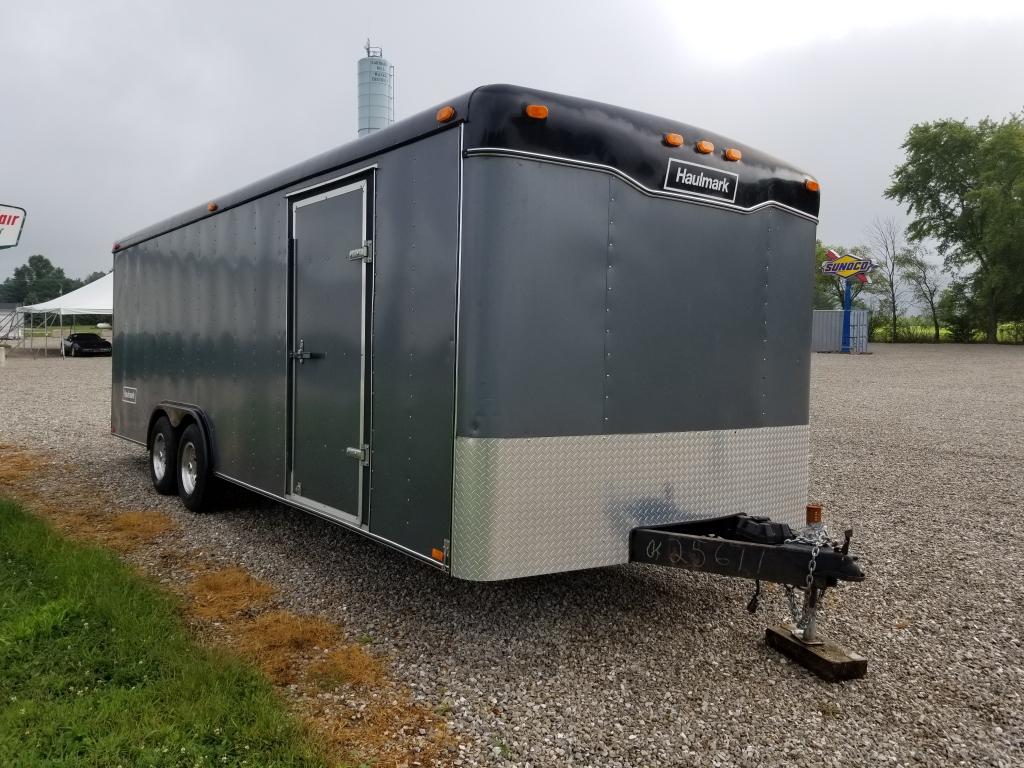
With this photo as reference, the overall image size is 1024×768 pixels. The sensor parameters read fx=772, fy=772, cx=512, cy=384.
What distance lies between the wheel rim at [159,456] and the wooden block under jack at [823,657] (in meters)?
5.56

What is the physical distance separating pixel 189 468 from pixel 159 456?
2.37 feet

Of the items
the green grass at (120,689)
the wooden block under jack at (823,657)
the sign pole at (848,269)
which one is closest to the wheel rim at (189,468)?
the green grass at (120,689)

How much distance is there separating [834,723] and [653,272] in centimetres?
217

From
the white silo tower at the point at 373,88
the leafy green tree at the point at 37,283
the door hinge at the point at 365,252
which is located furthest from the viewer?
the leafy green tree at the point at 37,283

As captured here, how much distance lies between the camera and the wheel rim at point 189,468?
657cm

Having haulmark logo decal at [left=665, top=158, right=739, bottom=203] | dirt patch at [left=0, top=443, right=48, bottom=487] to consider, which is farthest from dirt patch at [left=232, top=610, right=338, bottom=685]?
dirt patch at [left=0, top=443, right=48, bottom=487]

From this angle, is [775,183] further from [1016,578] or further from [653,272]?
[1016,578]

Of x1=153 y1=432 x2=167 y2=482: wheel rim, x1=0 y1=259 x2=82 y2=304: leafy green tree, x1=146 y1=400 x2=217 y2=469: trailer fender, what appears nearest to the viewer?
x1=146 y1=400 x2=217 y2=469: trailer fender

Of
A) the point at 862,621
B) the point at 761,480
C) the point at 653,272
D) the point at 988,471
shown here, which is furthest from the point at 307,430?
the point at 988,471

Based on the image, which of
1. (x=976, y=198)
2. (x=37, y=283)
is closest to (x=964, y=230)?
(x=976, y=198)

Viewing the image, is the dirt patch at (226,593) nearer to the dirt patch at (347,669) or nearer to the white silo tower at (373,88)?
the dirt patch at (347,669)

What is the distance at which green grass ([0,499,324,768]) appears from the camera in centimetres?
282

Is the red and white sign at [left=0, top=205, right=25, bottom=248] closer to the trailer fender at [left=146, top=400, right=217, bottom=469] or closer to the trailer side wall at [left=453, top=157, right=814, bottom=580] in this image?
the trailer fender at [left=146, top=400, right=217, bottom=469]

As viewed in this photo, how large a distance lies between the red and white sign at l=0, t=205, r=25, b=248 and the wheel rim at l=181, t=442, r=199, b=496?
779 centimetres
